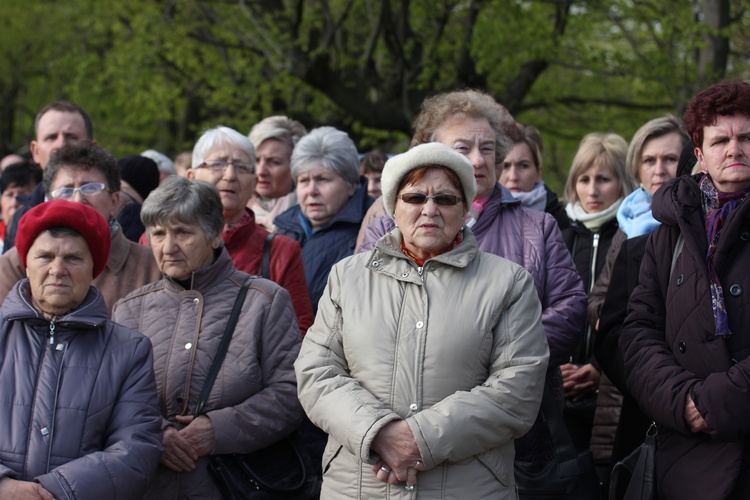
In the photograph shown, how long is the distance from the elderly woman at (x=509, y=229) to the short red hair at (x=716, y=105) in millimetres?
741

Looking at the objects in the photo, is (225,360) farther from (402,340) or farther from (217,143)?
(217,143)

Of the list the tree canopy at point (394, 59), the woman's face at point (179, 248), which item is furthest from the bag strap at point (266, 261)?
the tree canopy at point (394, 59)

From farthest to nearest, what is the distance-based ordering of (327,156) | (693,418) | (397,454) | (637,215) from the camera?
(327,156) → (637,215) → (693,418) → (397,454)

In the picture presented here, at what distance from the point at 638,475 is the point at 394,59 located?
10.7 m

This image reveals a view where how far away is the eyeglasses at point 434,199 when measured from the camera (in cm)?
365

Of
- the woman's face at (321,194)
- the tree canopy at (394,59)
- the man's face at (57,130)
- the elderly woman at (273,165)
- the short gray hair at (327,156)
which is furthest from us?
the tree canopy at (394,59)

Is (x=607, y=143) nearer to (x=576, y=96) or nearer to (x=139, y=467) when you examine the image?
(x=139, y=467)

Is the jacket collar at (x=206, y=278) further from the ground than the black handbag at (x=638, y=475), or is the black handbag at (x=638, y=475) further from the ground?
the jacket collar at (x=206, y=278)

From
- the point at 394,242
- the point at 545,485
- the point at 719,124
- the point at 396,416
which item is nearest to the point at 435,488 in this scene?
the point at 396,416

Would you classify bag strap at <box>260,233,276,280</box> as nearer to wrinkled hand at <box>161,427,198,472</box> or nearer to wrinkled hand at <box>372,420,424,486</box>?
wrinkled hand at <box>161,427,198,472</box>

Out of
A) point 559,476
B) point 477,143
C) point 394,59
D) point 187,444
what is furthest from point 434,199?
point 394,59

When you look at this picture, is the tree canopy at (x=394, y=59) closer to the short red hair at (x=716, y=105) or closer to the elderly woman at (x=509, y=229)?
the elderly woman at (x=509, y=229)

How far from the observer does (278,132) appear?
6.39 m

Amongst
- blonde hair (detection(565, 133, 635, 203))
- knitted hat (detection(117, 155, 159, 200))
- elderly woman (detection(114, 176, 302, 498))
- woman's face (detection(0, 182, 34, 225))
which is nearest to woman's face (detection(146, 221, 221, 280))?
→ elderly woman (detection(114, 176, 302, 498))
